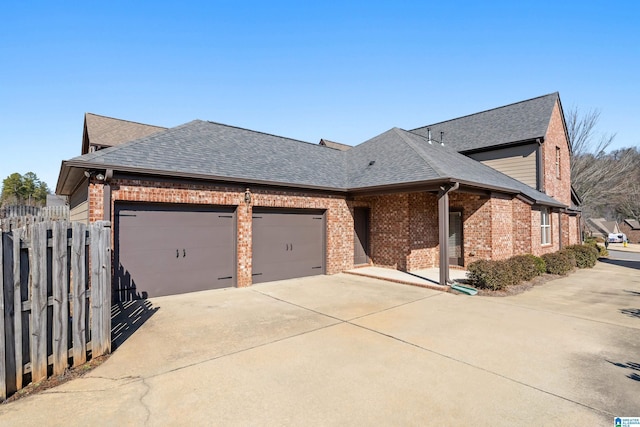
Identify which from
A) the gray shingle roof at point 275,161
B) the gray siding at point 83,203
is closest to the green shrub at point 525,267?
the gray shingle roof at point 275,161

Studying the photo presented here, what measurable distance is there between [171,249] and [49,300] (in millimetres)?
4513

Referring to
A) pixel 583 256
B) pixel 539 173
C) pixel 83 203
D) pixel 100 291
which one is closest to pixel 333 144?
pixel 539 173

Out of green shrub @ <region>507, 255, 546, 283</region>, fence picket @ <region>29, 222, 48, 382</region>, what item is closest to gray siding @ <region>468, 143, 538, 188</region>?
green shrub @ <region>507, 255, 546, 283</region>

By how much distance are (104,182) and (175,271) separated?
9.03 feet

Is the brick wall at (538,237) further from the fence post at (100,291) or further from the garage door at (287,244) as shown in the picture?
the fence post at (100,291)

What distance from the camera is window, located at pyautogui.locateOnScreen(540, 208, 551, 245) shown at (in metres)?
14.9

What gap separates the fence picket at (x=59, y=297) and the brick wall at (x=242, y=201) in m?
3.70

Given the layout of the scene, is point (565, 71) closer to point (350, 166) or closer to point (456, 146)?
point (456, 146)

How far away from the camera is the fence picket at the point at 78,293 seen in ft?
12.8

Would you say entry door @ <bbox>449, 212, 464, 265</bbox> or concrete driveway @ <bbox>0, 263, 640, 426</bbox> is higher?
entry door @ <bbox>449, 212, 464, 265</bbox>

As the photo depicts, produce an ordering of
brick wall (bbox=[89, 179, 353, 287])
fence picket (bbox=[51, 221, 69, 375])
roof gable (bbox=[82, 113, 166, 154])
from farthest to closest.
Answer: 1. roof gable (bbox=[82, 113, 166, 154])
2. brick wall (bbox=[89, 179, 353, 287])
3. fence picket (bbox=[51, 221, 69, 375])

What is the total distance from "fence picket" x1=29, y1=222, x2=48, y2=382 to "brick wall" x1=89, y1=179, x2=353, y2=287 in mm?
3880

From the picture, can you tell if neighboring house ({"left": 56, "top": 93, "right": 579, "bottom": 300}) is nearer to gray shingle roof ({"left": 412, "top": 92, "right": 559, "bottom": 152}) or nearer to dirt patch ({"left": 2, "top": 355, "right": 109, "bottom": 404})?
gray shingle roof ({"left": 412, "top": 92, "right": 559, "bottom": 152})

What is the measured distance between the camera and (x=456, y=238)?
12664mm
